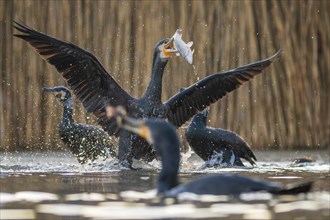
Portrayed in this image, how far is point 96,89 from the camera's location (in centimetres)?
1091

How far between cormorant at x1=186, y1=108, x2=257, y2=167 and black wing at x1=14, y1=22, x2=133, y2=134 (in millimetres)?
1350

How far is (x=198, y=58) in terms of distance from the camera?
1428cm

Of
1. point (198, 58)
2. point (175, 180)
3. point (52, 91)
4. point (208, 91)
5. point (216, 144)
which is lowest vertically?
point (175, 180)

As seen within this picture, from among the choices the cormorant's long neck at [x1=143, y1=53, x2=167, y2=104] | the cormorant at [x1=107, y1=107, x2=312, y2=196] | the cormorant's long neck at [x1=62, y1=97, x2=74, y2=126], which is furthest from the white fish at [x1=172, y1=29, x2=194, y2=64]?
the cormorant at [x1=107, y1=107, x2=312, y2=196]

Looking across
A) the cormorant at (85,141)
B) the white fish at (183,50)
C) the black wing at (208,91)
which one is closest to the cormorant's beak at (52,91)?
the cormorant at (85,141)

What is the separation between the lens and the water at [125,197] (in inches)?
251

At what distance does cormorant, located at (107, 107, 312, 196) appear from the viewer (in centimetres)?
692

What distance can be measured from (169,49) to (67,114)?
2098 millimetres

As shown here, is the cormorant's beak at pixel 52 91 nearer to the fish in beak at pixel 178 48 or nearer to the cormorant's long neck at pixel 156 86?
the cormorant's long neck at pixel 156 86

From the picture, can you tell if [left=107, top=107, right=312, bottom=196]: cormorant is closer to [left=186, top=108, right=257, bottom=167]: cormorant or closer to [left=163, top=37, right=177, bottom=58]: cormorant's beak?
[left=163, top=37, right=177, bottom=58]: cormorant's beak

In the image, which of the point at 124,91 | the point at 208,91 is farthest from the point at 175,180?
the point at 208,91

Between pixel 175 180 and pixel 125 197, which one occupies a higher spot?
pixel 175 180

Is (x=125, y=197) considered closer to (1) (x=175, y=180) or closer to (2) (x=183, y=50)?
(1) (x=175, y=180)

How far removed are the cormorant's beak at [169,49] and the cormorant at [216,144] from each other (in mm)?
1310
